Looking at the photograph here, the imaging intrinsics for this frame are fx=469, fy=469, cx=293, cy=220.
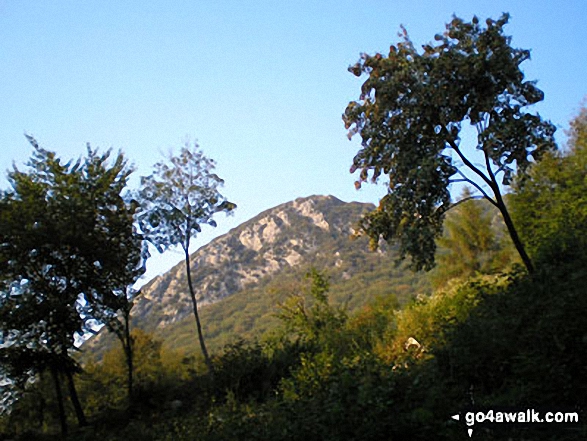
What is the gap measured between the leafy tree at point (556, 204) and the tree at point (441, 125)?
1.91 m

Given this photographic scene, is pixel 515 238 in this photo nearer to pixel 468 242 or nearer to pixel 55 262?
pixel 55 262

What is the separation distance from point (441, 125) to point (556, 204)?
40.8 ft

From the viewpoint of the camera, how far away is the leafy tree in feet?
53.7

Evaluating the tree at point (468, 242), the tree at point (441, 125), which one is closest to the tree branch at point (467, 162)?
the tree at point (441, 125)

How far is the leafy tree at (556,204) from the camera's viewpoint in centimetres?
1636

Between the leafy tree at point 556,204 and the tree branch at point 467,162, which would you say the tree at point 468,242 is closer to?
the leafy tree at point 556,204

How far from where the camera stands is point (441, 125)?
16391mm

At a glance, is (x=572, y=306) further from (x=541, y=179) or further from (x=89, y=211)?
(x=541, y=179)

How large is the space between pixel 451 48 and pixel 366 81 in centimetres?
311

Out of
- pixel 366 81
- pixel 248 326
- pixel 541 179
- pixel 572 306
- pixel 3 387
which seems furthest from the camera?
pixel 248 326

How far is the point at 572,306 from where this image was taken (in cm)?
698

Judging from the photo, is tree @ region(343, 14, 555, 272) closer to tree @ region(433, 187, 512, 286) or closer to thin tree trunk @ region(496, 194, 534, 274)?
thin tree trunk @ region(496, 194, 534, 274)

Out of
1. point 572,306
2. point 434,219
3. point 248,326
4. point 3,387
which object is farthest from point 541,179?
point 248,326

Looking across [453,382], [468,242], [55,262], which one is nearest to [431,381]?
[453,382]
